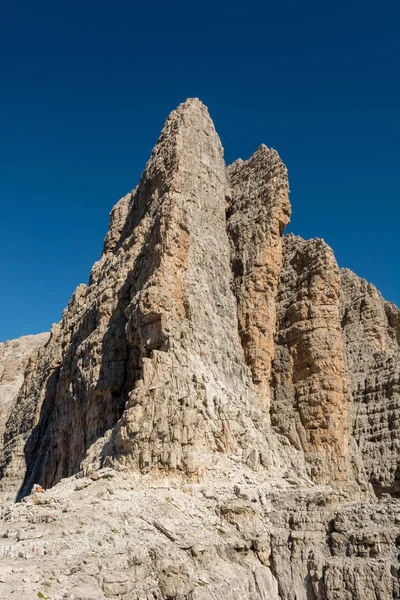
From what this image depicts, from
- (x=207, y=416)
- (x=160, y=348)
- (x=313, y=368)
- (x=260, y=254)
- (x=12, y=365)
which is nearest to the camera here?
(x=207, y=416)

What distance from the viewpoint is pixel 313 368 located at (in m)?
40.1

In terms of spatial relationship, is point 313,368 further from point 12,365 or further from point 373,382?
point 12,365

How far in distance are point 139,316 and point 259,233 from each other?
47.4 feet

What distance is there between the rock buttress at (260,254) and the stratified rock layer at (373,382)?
24.9ft

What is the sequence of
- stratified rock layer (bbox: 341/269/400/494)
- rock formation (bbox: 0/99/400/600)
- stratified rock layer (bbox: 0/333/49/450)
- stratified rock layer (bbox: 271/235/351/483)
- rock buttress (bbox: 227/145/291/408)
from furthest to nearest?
stratified rock layer (bbox: 0/333/49/450) → rock buttress (bbox: 227/145/291/408) → stratified rock layer (bbox: 341/269/400/494) → stratified rock layer (bbox: 271/235/351/483) → rock formation (bbox: 0/99/400/600)

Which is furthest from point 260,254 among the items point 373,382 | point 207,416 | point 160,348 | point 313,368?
point 207,416

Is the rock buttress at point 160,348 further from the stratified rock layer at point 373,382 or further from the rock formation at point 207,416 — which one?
the stratified rock layer at point 373,382

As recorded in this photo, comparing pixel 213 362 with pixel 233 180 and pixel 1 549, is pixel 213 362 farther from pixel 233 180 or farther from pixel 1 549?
pixel 233 180

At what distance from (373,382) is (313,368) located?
649 cm

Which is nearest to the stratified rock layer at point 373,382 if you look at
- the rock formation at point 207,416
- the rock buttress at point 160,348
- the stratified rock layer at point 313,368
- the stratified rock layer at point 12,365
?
the rock formation at point 207,416

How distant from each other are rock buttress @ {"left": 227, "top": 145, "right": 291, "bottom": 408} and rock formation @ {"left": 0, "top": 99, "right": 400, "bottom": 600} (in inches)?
5.8

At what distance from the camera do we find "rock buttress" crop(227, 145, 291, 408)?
41219 millimetres

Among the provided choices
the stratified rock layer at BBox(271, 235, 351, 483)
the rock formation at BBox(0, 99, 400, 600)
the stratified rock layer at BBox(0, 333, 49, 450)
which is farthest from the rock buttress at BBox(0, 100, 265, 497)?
the stratified rock layer at BBox(0, 333, 49, 450)

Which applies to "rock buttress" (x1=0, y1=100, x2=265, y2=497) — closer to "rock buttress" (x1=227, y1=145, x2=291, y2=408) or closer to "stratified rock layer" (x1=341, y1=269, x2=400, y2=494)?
"rock buttress" (x1=227, y1=145, x2=291, y2=408)
